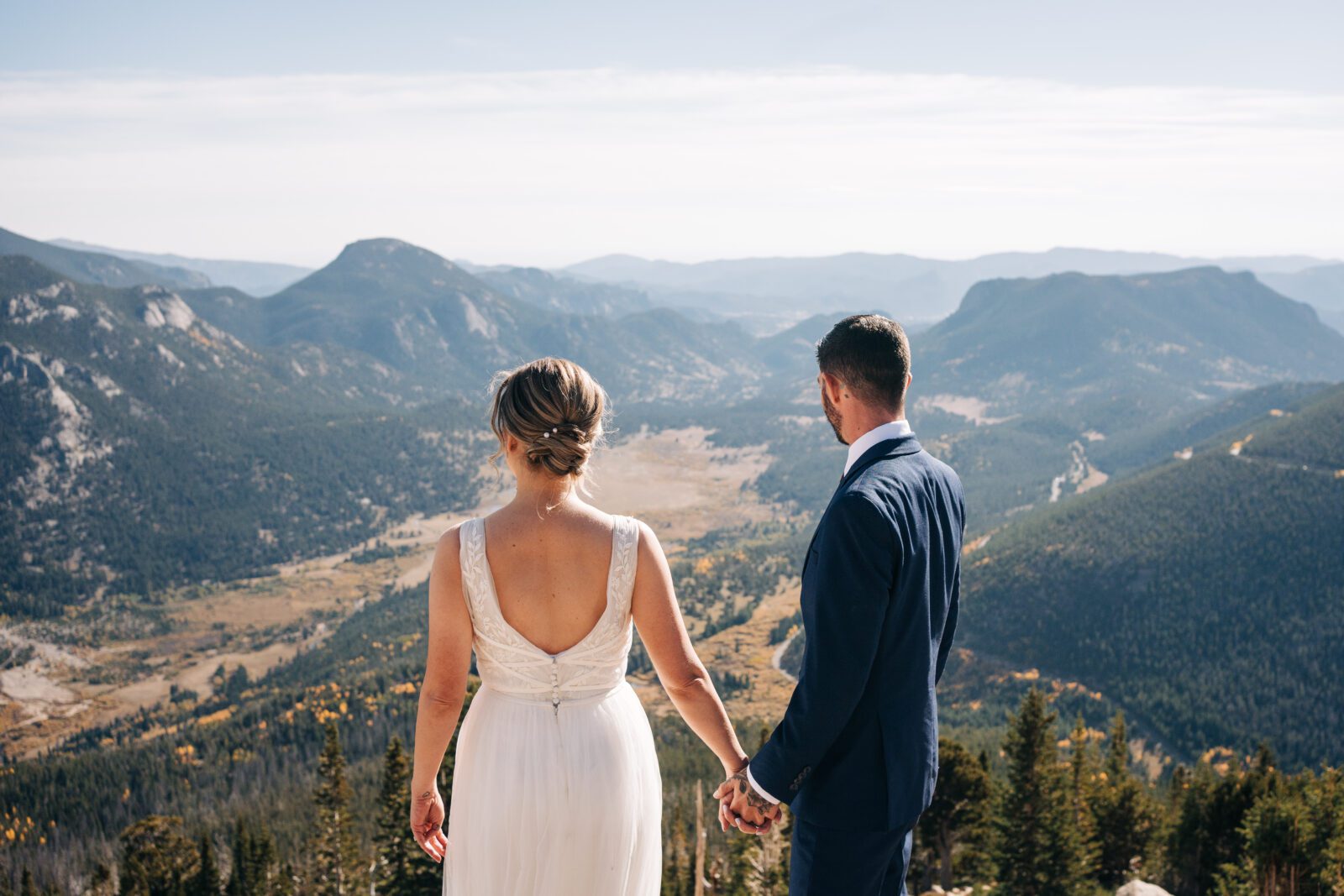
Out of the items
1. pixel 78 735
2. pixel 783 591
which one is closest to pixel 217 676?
pixel 78 735

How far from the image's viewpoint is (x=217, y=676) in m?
142

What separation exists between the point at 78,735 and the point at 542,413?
15093 cm

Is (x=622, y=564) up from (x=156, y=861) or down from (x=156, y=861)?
→ up

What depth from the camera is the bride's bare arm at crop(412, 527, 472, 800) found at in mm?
5109

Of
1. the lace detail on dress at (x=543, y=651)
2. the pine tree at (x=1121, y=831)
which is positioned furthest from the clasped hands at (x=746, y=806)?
the pine tree at (x=1121, y=831)

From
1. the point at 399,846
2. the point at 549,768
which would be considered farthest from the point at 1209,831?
the point at 549,768

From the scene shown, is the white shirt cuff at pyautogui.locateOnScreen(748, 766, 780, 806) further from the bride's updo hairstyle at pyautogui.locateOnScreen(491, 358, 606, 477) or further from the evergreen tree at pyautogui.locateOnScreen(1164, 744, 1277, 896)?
the evergreen tree at pyautogui.locateOnScreen(1164, 744, 1277, 896)

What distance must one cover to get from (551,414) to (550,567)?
90 centimetres

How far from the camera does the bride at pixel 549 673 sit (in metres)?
5.05

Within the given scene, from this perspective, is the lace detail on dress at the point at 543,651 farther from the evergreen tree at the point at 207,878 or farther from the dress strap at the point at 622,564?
the evergreen tree at the point at 207,878

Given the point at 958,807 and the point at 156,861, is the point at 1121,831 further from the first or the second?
the point at 156,861

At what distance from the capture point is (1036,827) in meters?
31.0

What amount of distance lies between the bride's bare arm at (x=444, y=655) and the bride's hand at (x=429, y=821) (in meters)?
0.22

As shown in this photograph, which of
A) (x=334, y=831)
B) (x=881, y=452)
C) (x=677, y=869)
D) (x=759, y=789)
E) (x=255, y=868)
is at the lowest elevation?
(x=255, y=868)
